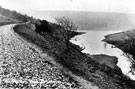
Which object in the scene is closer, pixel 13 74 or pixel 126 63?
pixel 13 74

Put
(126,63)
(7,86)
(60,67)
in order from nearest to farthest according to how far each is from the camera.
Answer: (7,86)
(60,67)
(126,63)

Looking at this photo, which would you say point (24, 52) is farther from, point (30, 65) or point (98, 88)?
point (98, 88)

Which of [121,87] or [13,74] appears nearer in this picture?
[13,74]

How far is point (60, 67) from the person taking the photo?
24.9m

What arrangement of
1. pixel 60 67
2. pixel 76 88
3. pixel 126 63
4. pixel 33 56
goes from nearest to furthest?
pixel 76 88
pixel 60 67
pixel 33 56
pixel 126 63

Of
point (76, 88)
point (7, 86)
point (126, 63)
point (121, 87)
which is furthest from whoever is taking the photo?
point (126, 63)

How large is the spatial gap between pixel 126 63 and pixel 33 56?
33318mm

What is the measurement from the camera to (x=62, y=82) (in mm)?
19656

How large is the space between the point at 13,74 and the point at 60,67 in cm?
709

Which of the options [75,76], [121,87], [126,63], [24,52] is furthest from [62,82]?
[126,63]

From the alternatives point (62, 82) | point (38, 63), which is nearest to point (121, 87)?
point (62, 82)

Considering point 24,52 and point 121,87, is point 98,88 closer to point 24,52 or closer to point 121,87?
point 121,87

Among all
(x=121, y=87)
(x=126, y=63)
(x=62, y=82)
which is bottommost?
(x=126, y=63)

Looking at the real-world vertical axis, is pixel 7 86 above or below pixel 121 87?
above
